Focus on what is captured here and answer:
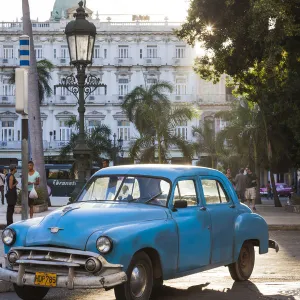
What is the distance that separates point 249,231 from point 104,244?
3090 mm

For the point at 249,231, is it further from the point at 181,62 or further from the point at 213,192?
the point at 181,62

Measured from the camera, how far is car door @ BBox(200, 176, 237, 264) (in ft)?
34.2

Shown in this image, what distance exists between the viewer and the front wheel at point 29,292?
9328 millimetres

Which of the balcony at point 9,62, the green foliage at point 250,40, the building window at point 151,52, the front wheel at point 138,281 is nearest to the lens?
the front wheel at point 138,281

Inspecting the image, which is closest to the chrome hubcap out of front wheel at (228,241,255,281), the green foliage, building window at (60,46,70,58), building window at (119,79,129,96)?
front wheel at (228,241,255,281)

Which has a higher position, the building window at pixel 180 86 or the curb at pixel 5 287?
the building window at pixel 180 86

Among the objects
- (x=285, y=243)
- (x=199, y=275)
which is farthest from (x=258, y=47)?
(x=199, y=275)

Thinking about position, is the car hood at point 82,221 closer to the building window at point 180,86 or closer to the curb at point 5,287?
the curb at point 5,287

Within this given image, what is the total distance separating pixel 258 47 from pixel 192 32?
2883mm

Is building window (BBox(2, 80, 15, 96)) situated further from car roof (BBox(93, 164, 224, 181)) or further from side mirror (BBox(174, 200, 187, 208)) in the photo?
side mirror (BBox(174, 200, 187, 208))

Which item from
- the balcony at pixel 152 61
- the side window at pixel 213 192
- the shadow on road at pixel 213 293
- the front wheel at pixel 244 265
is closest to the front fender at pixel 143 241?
the shadow on road at pixel 213 293

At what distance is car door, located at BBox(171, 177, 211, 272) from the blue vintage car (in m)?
0.01

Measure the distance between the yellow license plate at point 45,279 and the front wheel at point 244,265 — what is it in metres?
3.09

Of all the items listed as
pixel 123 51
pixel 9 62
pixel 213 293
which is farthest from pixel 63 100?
pixel 213 293
